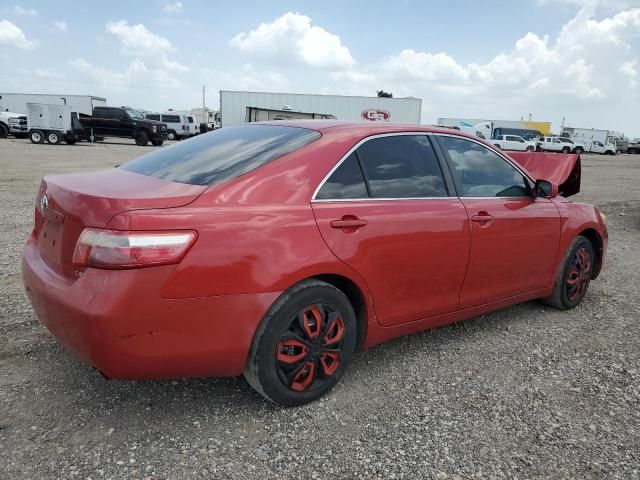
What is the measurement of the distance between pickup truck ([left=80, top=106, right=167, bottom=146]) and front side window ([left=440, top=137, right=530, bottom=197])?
26.5 metres

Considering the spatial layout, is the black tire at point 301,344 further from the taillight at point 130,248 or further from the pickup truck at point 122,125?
the pickup truck at point 122,125

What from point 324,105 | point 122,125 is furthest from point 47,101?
point 324,105

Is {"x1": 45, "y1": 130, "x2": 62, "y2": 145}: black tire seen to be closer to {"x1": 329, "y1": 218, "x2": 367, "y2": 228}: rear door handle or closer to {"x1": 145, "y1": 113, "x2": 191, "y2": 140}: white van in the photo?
{"x1": 145, "y1": 113, "x2": 191, "y2": 140}: white van

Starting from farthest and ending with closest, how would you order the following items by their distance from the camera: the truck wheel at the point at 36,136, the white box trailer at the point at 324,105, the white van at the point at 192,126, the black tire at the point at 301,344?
the white van at the point at 192,126, the white box trailer at the point at 324,105, the truck wheel at the point at 36,136, the black tire at the point at 301,344

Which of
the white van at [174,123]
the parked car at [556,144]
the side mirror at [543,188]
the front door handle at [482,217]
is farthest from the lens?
the parked car at [556,144]

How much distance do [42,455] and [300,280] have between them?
4.52ft

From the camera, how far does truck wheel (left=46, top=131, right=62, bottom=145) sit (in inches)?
1013

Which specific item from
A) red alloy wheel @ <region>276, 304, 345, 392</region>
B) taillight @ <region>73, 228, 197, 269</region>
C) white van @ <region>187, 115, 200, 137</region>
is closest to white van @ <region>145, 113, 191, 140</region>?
white van @ <region>187, 115, 200, 137</region>

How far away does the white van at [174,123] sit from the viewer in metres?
35.3

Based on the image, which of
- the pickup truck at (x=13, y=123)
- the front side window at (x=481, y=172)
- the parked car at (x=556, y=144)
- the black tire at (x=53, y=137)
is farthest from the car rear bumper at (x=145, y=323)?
the parked car at (x=556, y=144)

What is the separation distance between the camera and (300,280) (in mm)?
2582

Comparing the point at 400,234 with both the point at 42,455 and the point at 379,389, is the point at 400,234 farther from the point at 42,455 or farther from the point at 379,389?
the point at 42,455

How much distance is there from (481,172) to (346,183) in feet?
4.20

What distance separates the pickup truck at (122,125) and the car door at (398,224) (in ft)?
87.8
